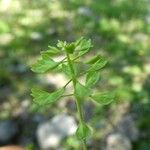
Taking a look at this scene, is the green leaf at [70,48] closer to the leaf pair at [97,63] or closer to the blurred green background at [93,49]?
the leaf pair at [97,63]

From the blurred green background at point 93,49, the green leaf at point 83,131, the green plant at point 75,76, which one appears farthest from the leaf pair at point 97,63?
the blurred green background at point 93,49

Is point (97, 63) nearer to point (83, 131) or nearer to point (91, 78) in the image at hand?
point (91, 78)

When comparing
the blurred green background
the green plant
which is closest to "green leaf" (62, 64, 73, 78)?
the green plant

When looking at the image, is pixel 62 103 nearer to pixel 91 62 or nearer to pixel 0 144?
pixel 0 144

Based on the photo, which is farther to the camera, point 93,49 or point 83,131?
point 93,49

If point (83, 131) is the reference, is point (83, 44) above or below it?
above

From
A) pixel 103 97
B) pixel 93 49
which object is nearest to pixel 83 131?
pixel 103 97
